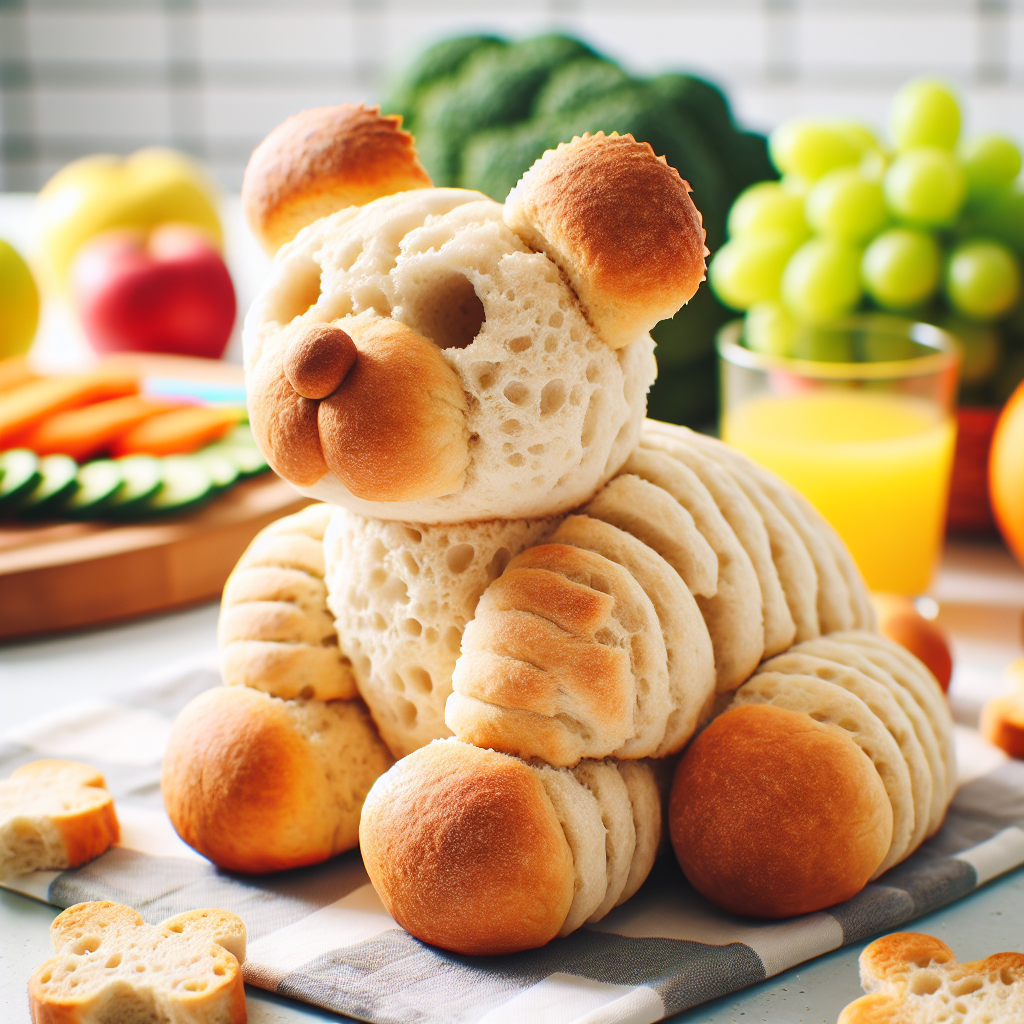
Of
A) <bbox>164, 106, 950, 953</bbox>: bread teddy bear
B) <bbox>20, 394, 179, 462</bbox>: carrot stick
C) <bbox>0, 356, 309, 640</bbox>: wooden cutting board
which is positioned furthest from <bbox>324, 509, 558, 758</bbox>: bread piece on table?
<bbox>20, 394, 179, 462</bbox>: carrot stick

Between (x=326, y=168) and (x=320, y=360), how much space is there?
0.60 feet

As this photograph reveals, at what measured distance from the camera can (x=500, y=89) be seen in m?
1.71

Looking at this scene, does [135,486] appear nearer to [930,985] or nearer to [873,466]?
[873,466]

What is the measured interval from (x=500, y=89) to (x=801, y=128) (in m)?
0.47

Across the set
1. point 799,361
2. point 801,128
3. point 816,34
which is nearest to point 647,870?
point 799,361

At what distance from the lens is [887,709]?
0.74 m

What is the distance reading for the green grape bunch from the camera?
1.32 metres

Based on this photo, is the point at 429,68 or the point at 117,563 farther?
the point at 429,68

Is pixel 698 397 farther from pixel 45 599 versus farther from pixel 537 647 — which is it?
pixel 537 647

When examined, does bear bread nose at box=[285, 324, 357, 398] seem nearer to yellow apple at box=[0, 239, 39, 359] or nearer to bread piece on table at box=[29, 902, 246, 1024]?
bread piece on table at box=[29, 902, 246, 1024]

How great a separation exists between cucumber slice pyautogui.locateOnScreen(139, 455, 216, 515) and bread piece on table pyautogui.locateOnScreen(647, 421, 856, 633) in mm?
648

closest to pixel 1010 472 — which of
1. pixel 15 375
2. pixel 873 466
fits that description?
pixel 873 466

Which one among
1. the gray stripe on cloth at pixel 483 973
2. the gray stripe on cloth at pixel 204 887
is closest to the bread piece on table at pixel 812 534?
the gray stripe on cloth at pixel 483 973

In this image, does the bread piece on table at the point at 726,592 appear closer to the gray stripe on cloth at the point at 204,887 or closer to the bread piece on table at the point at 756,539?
the bread piece on table at the point at 756,539
